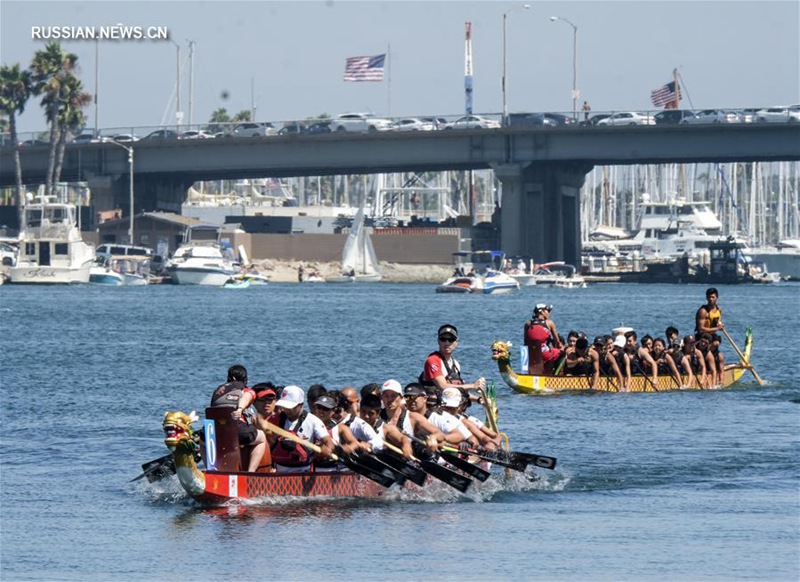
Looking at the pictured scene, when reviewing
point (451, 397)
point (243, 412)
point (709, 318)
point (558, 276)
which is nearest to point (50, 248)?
point (558, 276)

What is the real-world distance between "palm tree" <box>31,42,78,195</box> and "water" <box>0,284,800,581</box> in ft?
204

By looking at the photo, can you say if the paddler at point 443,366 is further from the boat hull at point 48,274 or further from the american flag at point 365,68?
the boat hull at point 48,274

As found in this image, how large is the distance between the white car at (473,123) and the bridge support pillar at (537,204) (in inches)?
109

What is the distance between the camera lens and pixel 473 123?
10762 cm

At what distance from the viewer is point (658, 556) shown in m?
19.7

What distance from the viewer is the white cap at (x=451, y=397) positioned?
938 inches

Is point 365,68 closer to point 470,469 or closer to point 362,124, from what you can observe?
point 362,124

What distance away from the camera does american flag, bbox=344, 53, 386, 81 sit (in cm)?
10144

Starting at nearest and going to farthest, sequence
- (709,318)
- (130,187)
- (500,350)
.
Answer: (500,350)
(709,318)
(130,187)

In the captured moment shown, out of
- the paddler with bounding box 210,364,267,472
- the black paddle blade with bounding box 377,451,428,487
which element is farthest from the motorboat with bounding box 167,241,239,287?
the paddler with bounding box 210,364,267,472

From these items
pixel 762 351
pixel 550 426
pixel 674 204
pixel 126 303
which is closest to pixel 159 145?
pixel 126 303

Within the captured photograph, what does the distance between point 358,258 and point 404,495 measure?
107 m

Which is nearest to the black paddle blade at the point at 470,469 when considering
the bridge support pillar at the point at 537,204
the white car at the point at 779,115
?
the white car at the point at 779,115

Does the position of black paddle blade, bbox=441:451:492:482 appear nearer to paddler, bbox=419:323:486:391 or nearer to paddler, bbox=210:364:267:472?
paddler, bbox=419:323:486:391
